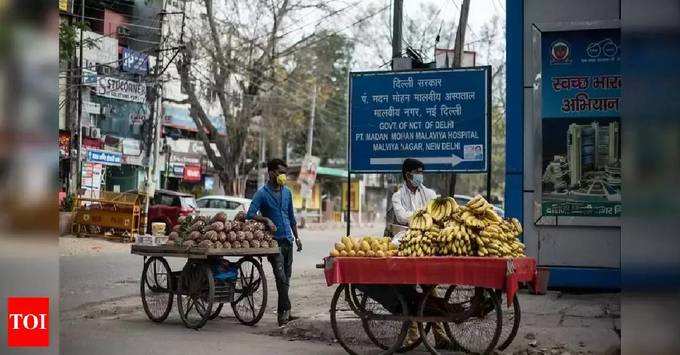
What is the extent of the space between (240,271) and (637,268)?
4664mm

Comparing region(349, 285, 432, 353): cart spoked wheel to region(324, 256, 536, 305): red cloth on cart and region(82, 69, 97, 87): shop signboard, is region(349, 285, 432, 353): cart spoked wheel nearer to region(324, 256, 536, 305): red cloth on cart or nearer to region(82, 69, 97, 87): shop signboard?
region(324, 256, 536, 305): red cloth on cart

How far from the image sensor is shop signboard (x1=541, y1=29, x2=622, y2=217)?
8469 mm

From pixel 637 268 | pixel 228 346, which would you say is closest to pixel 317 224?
pixel 228 346

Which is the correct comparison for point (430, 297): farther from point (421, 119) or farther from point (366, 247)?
point (421, 119)

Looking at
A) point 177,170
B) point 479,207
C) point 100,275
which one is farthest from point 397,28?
point 177,170

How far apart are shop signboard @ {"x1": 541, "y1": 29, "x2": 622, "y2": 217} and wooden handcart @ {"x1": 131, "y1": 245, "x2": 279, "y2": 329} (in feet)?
11.7

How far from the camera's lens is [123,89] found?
53.0 ft

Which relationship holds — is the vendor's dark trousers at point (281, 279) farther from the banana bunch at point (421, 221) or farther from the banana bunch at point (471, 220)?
the banana bunch at point (471, 220)

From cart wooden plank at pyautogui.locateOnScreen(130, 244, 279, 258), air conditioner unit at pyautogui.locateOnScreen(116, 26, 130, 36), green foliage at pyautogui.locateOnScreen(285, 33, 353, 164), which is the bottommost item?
cart wooden plank at pyautogui.locateOnScreen(130, 244, 279, 258)

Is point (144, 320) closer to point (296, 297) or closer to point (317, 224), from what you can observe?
A: point (296, 297)

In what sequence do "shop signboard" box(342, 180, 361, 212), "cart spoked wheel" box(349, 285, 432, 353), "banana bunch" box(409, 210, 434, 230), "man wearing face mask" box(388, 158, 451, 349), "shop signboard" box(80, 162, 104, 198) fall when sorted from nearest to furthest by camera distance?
"banana bunch" box(409, 210, 434, 230)
"cart spoked wheel" box(349, 285, 432, 353)
"man wearing face mask" box(388, 158, 451, 349)
"shop signboard" box(80, 162, 104, 198)
"shop signboard" box(342, 180, 361, 212)

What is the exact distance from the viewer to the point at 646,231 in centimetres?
415

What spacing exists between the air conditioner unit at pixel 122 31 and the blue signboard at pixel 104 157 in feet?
8.83

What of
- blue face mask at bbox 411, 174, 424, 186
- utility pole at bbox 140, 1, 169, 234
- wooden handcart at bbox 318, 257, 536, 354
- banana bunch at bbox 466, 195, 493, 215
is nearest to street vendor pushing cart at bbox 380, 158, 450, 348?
blue face mask at bbox 411, 174, 424, 186
